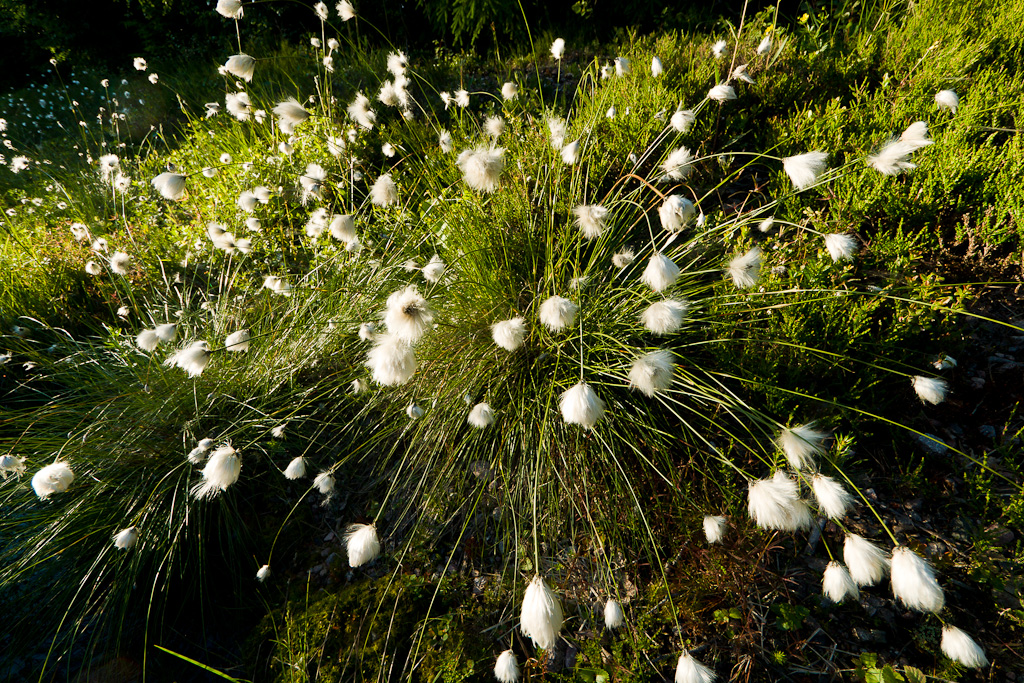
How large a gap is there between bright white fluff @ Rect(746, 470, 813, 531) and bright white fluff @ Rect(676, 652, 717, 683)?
0.39 meters

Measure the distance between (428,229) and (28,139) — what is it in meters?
7.88

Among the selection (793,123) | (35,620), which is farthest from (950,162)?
(35,620)

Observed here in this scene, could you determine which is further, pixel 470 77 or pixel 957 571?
pixel 470 77

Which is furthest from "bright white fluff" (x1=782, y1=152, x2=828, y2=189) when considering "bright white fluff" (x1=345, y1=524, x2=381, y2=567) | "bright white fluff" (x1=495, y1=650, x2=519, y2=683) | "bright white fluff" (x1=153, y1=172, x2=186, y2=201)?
"bright white fluff" (x1=153, y1=172, x2=186, y2=201)

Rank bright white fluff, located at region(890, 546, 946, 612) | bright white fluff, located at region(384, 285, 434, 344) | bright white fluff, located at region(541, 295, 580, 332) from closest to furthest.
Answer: bright white fluff, located at region(890, 546, 946, 612), bright white fluff, located at region(384, 285, 434, 344), bright white fluff, located at region(541, 295, 580, 332)

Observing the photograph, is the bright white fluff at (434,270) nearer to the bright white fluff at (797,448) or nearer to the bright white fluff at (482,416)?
the bright white fluff at (482,416)

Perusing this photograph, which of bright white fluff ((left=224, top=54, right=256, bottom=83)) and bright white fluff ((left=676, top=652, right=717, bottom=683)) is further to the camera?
bright white fluff ((left=224, top=54, right=256, bottom=83))

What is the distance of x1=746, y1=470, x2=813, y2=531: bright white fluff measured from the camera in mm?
1223

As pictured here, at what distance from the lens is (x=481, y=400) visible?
2.05 meters

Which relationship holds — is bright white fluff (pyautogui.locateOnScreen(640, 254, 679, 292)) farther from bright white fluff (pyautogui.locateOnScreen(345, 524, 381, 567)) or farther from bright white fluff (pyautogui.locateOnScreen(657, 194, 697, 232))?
bright white fluff (pyautogui.locateOnScreen(345, 524, 381, 567))

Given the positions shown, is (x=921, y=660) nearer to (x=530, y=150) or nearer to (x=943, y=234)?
(x=943, y=234)

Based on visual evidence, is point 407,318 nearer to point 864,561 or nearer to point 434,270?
point 434,270

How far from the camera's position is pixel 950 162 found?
7.59 feet

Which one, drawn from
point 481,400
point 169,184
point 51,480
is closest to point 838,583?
point 481,400
